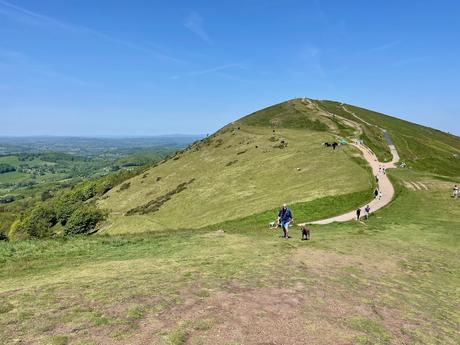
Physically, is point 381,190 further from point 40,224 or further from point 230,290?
point 40,224

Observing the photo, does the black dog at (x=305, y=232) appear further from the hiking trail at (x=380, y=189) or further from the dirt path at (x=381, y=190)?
the dirt path at (x=381, y=190)

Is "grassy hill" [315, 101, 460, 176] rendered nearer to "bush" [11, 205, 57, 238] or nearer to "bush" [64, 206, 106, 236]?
"bush" [64, 206, 106, 236]

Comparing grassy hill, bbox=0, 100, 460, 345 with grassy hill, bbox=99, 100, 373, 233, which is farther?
grassy hill, bbox=99, 100, 373, 233

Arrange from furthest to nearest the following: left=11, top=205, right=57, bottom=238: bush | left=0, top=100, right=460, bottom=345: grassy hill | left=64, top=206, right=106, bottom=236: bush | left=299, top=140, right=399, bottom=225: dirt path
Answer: left=11, top=205, right=57, bottom=238: bush
left=64, top=206, right=106, bottom=236: bush
left=299, top=140, right=399, bottom=225: dirt path
left=0, top=100, right=460, bottom=345: grassy hill

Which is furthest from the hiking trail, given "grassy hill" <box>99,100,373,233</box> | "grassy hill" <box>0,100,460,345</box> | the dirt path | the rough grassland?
the rough grassland

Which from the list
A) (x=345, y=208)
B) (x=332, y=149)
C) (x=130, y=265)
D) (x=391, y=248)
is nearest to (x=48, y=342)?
(x=130, y=265)

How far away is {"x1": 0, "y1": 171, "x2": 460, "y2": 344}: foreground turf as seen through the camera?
39.3 feet

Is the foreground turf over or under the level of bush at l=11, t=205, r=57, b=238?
over

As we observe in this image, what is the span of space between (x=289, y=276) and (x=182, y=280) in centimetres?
565

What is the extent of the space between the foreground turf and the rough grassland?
29.1 meters

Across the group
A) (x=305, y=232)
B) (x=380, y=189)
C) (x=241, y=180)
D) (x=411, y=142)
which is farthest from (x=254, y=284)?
(x=411, y=142)

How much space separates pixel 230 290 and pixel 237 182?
6742 centimetres

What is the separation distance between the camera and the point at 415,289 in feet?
62.6

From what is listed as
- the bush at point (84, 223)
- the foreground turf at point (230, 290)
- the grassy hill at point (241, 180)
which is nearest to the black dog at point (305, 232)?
the foreground turf at point (230, 290)
